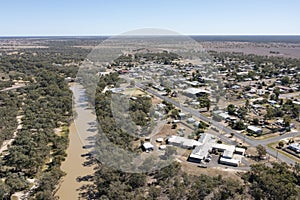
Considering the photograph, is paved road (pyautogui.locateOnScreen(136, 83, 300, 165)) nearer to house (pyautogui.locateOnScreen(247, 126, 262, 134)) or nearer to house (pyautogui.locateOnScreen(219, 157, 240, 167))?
house (pyautogui.locateOnScreen(247, 126, 262, 134))

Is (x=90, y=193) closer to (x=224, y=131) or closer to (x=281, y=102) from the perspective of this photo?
(x=224, y=131)

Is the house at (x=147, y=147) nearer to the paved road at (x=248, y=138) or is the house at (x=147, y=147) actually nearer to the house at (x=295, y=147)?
the paved road at (x=248, y=138)

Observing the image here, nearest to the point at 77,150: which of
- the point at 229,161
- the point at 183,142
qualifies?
the point at 183,142

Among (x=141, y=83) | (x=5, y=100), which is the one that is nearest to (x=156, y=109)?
(x=141, y=83)

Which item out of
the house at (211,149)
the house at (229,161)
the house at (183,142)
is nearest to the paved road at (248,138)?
the house at (211,149)

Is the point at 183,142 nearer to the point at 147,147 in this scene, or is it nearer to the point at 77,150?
the point at 147,147

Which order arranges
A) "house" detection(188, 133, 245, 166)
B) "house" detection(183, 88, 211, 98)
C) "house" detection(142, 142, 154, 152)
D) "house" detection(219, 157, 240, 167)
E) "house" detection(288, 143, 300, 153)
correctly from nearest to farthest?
1. "house" detection(219, 157, 240, 167)
2. "house" detection(188, 133, 245, 166)
3. "house" detection(142, 142, 154, 152)
4. "house" detection(288, 143, 300, 153)
5. "house" detection(183, 88, 211, 98)

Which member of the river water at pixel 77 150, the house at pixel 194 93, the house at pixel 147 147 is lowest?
the river water at pixel 77 150

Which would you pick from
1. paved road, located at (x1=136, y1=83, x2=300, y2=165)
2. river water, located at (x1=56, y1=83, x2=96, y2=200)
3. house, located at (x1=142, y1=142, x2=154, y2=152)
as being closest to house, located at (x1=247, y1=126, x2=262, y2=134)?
paved road, located at (x1=136, y1=83, x2=300, y2=165)
